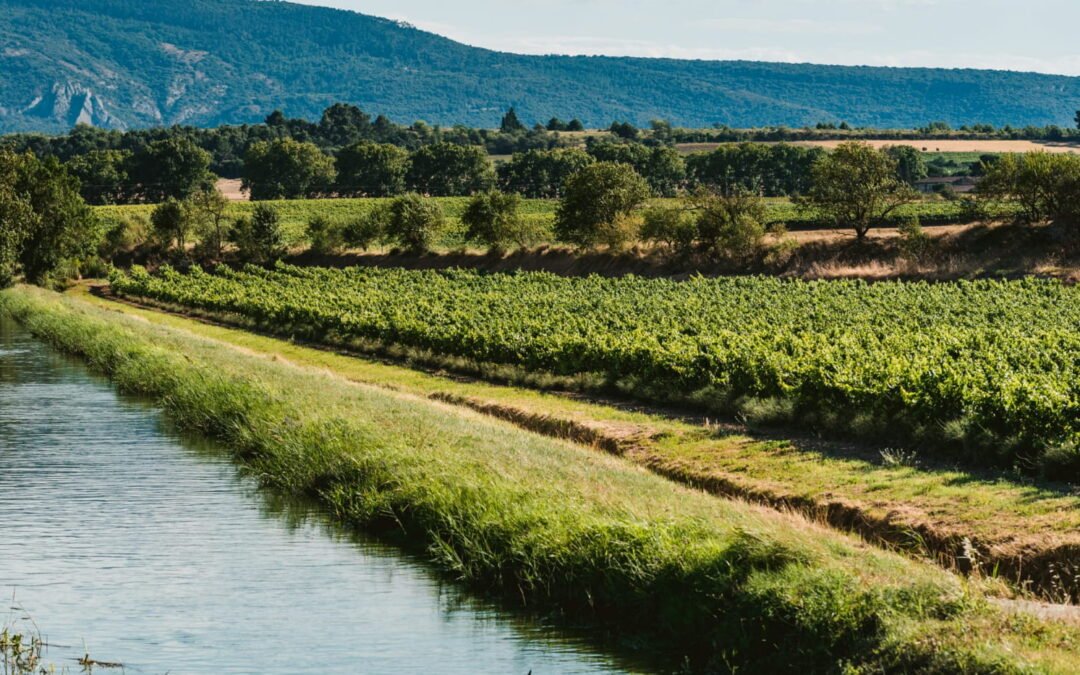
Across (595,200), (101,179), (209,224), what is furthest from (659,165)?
(595,200)

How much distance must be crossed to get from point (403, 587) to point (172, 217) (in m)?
108

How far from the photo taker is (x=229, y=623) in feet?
58.7

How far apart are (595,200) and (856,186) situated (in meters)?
21.4

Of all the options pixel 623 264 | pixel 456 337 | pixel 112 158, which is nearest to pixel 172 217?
pixel 623 264

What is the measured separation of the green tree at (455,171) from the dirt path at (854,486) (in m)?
150

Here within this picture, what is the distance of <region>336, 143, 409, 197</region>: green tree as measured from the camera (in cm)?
18625

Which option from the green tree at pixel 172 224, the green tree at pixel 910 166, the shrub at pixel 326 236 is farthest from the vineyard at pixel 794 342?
the green tree at pixel 910 166

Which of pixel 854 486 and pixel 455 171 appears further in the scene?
pixel 455 171

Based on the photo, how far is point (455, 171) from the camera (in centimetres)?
18638

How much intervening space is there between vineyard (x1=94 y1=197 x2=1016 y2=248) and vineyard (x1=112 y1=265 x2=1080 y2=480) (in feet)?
91.7

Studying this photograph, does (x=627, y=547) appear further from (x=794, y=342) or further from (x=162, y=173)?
(x=162, y=173)

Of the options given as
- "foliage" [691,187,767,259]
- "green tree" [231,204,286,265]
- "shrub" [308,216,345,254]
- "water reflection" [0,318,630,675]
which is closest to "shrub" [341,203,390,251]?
"shrub" [308,216,345,254]

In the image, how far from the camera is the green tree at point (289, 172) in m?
185

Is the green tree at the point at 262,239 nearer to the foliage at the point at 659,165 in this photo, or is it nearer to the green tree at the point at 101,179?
the green tree at the point at 101,179
